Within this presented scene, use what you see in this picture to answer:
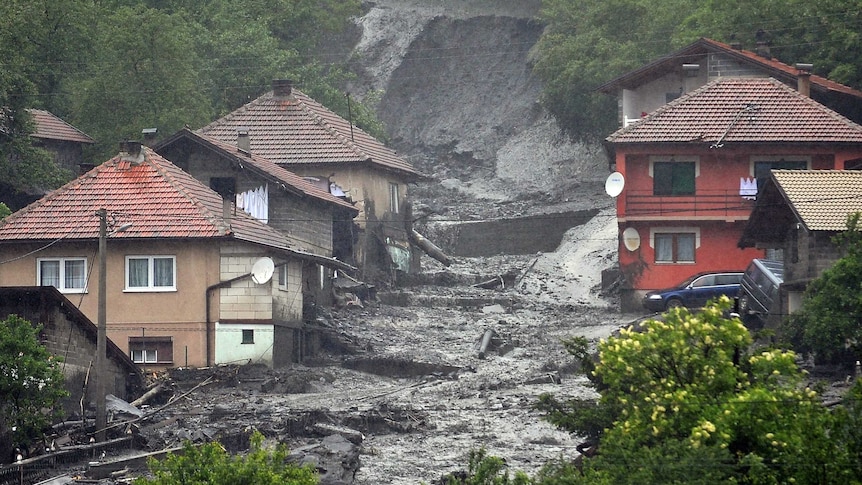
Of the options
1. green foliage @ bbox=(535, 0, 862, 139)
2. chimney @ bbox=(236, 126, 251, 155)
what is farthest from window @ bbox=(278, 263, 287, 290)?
green foliage @ bbox=(535, 0, 862, 139)

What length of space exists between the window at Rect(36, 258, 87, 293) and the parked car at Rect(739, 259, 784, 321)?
698 inches

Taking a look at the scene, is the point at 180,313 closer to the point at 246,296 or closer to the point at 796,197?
the point at 246,296

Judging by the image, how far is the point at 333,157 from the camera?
2264 inches

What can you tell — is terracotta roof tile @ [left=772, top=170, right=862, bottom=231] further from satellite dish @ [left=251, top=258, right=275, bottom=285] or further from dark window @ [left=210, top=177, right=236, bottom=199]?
dark window @ [left=210, top=177, right=236, bottom=199]

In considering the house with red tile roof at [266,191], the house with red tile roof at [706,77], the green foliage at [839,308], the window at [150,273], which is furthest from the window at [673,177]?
the window at [150,273]

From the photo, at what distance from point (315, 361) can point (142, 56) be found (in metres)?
18.2

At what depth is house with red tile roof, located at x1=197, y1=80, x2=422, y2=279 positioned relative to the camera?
57594mm

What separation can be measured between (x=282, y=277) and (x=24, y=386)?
12.4 m

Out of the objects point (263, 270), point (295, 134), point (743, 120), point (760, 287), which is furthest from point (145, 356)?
point (743, 120)

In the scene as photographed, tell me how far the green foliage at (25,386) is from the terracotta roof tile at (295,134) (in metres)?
22.5

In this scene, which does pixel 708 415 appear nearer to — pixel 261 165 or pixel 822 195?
pixel 822 195

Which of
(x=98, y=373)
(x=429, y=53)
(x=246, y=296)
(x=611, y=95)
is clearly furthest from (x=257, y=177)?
(x=429, y=53)

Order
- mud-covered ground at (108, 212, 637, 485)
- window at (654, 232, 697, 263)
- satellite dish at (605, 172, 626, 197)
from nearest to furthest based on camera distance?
mud-covered ground at (108, 212, 637, 485)
satellite dish at (605, 172, 626, 197)
window at (654, 232, 697, 263)

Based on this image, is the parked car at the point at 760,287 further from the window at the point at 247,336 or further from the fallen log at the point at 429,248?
the fallen log at the point at 429,248
